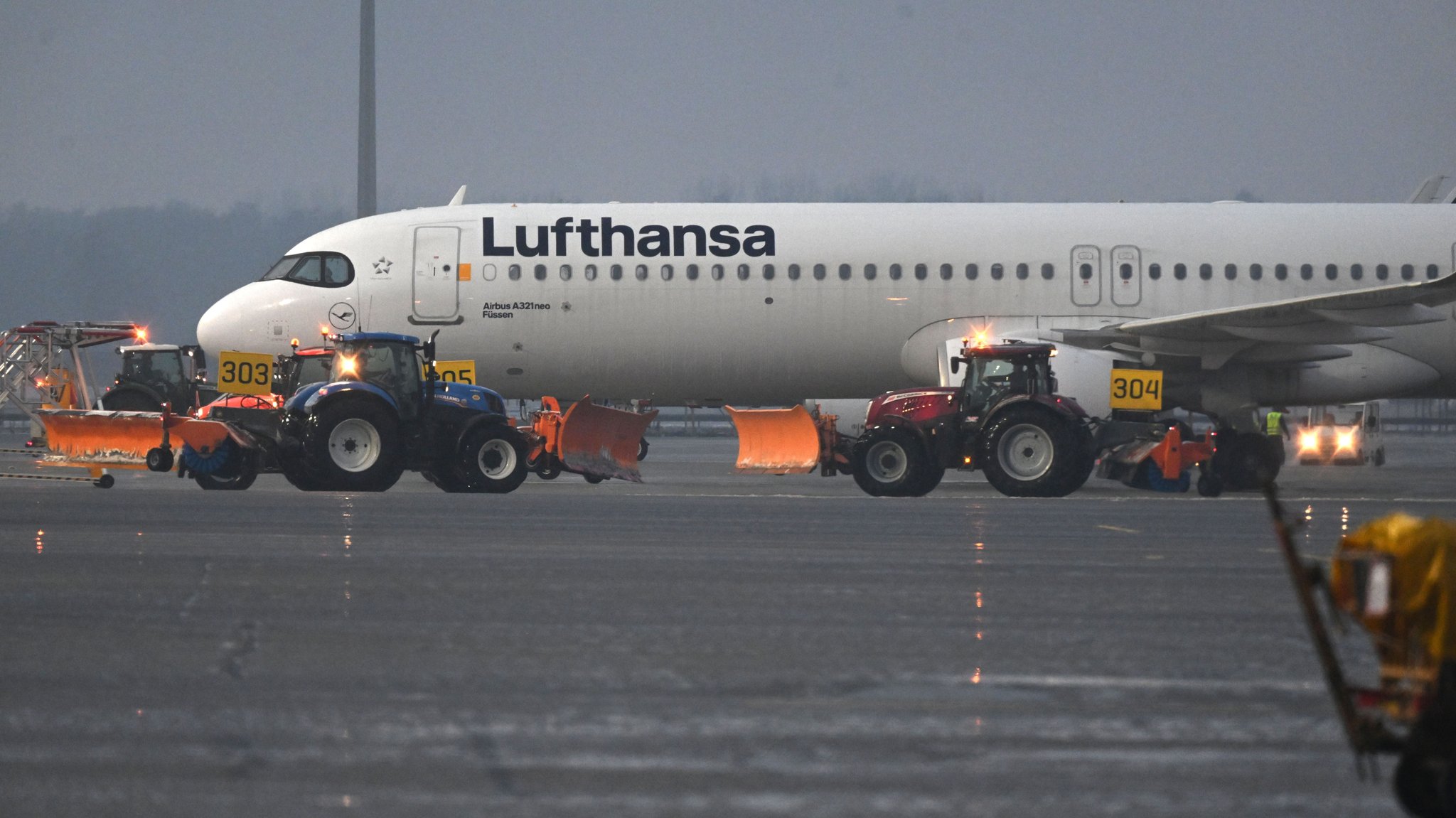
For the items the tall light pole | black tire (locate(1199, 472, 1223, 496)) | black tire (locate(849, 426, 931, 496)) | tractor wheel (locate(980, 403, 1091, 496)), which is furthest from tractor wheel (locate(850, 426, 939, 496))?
the tall light pole

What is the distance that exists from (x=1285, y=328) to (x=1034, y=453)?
5.47m

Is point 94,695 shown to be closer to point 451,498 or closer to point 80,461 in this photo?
point 451,498

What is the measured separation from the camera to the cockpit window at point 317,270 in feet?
84.4

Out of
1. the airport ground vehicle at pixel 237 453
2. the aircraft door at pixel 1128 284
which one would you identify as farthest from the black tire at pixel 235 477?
the aircraft door at pixel 1128 284

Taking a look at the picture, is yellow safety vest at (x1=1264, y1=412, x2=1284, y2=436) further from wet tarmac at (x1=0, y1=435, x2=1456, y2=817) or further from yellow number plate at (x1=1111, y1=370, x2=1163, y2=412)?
wet tarmac at (x1=0, y1=435, x2=1456, y2=817)

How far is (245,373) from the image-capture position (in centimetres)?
2317

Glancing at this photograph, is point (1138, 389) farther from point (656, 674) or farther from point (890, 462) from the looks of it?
point (656, 674)

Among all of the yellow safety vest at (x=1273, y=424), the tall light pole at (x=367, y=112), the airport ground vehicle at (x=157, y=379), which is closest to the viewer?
the yellow safety vest at (x=1273, y=424)

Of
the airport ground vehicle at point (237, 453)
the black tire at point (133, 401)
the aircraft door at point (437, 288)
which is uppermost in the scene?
the aircraft door at point (437, 288)

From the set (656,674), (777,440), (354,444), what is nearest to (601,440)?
(777,440)

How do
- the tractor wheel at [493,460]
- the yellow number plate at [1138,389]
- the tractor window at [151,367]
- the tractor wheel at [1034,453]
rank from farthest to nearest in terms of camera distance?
the tractor window at [151,367]
the yellow number plate at [1138,389]
the tractor wheel at [493,460]
the tractor wheel at [1034,453]

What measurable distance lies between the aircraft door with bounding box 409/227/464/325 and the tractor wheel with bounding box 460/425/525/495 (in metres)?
5.06

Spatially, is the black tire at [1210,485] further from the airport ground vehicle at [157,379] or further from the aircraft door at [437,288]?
the airport ground vehicle at [157,379]

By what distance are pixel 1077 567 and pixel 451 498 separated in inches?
365
